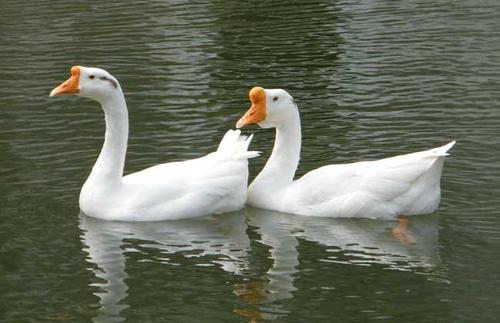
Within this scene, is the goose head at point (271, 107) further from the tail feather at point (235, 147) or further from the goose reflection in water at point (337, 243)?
the goose reflection in water at point (337, 243)

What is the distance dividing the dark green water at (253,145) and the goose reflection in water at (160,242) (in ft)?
0.09

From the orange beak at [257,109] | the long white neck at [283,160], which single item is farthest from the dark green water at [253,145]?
the orange beak at [257,109]

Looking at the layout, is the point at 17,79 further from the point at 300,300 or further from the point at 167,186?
the point at 300,300

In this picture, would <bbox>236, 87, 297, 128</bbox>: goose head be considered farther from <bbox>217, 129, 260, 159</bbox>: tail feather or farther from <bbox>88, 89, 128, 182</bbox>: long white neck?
<bbox>88, 89, 128, 182</bbox>: long white neck

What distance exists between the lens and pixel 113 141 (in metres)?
12.7

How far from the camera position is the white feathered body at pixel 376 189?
484 inches

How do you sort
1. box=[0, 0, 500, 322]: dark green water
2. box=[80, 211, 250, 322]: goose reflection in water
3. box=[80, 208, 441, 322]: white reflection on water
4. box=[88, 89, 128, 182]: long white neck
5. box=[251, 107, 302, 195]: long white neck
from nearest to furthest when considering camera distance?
box=[0, 0, 500, 322]: dark green water, box=[80, 208, 441, 322]: white reflection on water, box=[80, 211, 250, 322]: goose reflection in water, box=[88, 89, 128, 182]: long white neck, box=[251, 107, 302, 195]: long white neck

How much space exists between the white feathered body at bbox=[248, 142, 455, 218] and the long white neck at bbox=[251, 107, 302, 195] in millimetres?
354

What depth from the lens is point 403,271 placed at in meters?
10.9

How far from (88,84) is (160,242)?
5.74 ft

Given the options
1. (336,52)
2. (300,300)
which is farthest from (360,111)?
(300,300)

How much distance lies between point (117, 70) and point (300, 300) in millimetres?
9287

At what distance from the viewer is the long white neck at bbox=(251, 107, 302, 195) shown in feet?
42.4

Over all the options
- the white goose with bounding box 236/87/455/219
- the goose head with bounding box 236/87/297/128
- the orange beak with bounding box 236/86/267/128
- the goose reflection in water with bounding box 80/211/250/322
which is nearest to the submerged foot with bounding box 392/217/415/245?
the white goose with bounding box 236/87/455/219
